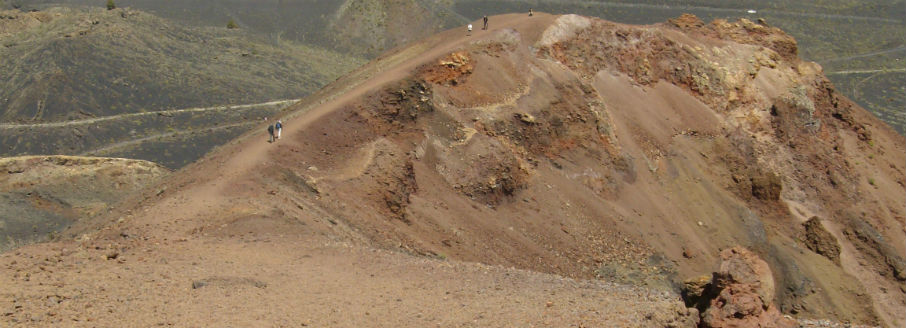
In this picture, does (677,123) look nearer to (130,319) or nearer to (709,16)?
(130,319)

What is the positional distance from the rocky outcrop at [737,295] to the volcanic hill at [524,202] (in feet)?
0.27

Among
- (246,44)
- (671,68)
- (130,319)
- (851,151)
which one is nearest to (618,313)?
(130,319)

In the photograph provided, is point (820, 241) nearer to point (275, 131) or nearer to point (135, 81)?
point (275, 131)

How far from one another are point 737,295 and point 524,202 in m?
12.3

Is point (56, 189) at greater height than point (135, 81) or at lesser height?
greater

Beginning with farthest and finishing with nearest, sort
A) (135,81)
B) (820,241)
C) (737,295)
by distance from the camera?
(135,81), (820,241), (737,295)

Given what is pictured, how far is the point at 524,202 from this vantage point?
25.0 metres

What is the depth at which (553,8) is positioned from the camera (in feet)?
247

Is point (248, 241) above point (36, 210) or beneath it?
above

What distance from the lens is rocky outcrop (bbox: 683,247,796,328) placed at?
12555 mm

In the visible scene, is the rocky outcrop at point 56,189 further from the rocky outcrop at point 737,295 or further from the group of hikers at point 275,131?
the rocky outcrop at point 737,295

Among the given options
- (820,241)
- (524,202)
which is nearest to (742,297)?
(524,202)

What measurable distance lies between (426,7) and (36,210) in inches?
1798

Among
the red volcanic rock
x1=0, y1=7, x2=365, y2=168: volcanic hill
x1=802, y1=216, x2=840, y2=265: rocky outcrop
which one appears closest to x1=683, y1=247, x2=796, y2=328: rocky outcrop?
→ the red volcanic rock
